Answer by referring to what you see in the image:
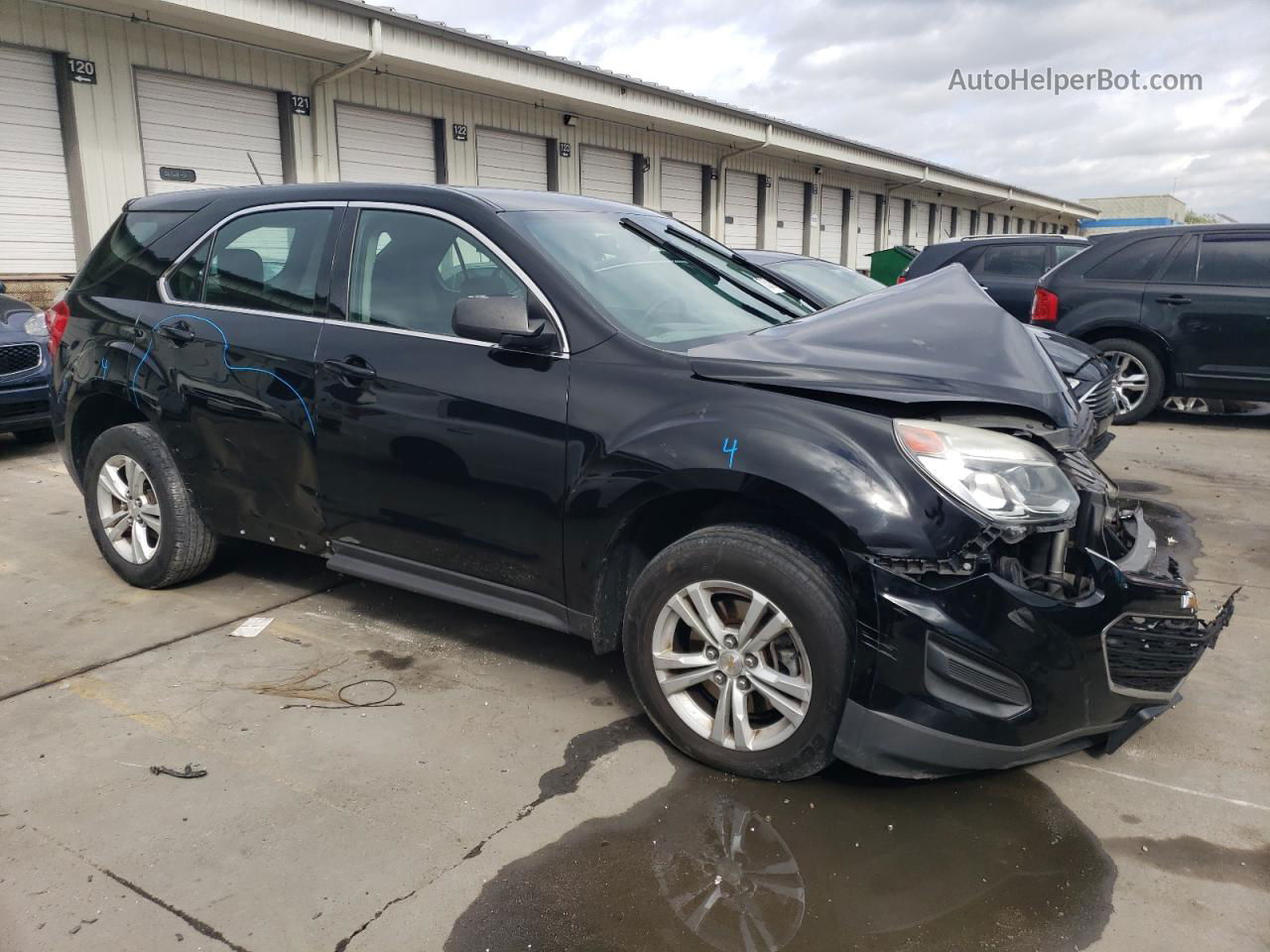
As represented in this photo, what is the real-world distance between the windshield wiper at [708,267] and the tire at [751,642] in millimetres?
1318

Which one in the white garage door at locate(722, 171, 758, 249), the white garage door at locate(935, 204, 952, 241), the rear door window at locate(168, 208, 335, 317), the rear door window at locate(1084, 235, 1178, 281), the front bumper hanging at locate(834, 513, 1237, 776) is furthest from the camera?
the white garage door at locate(935, 204, 952, 241)

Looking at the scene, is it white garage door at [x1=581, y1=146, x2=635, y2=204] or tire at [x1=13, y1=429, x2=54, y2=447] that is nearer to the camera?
tire at [x1=13, y1=429, x2=54, y2=447]

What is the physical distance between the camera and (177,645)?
12.5ft

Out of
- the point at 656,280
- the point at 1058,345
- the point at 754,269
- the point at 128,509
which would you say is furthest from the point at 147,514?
the point at 1058,345

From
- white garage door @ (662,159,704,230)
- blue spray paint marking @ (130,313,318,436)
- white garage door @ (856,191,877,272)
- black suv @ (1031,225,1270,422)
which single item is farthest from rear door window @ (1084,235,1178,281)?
white garage door @ (856,191,877,272)

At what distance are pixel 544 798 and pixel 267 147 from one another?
11.8m

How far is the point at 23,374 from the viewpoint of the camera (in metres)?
7.16

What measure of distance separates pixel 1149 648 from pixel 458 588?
86.9 inches

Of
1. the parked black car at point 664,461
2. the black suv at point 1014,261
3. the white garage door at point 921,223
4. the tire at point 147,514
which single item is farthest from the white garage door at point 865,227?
the tire at point 147,514

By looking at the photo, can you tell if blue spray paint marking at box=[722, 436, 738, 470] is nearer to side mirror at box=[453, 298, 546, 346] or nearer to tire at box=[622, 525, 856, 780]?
tire at box=[622, 525, 856, 780]

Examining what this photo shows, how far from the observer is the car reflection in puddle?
7.27ft

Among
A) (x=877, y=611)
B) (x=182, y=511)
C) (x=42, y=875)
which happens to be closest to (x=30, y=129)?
(x=182, y=511)

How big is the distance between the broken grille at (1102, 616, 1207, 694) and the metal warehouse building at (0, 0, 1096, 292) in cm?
546

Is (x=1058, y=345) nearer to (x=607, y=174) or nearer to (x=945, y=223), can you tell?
(x=607, y=174)
